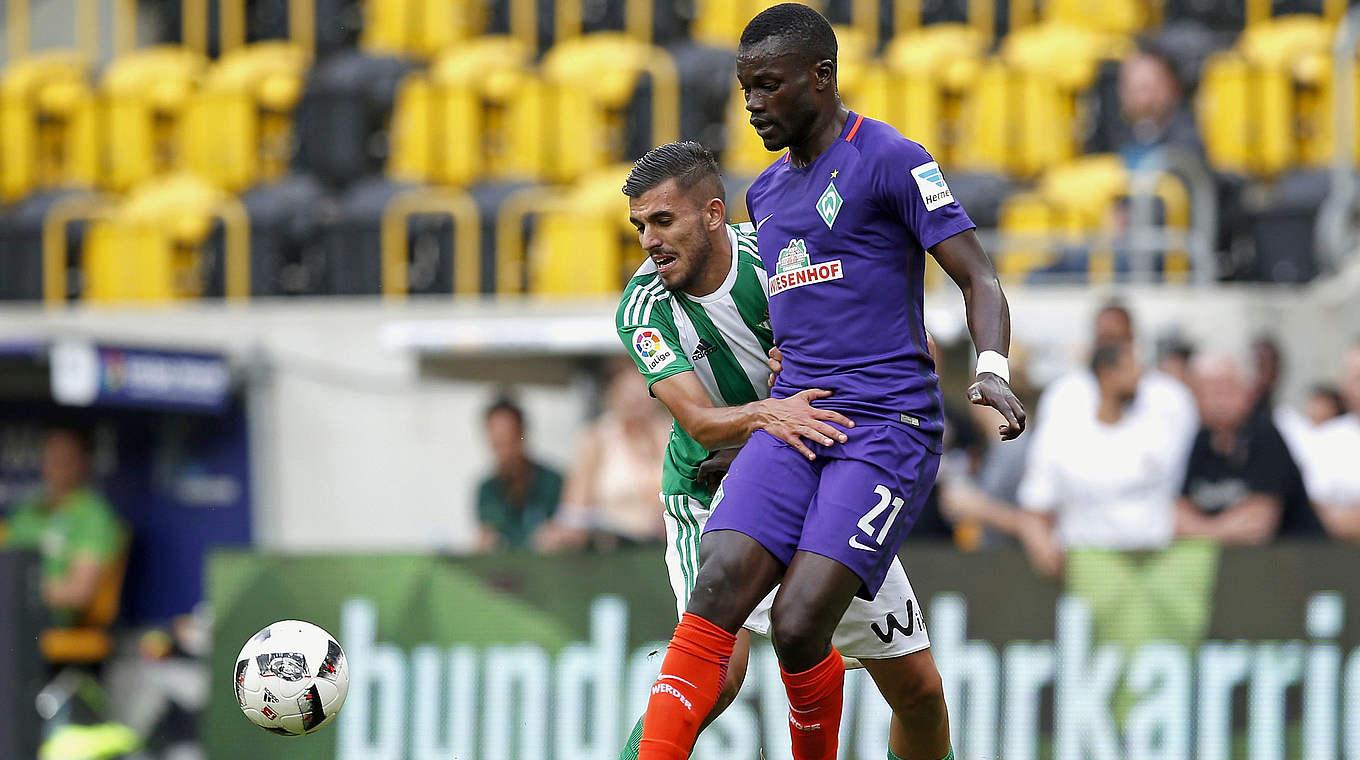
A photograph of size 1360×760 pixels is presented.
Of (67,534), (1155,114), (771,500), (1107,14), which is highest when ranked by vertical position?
(1107,14)

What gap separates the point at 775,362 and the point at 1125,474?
3.57m

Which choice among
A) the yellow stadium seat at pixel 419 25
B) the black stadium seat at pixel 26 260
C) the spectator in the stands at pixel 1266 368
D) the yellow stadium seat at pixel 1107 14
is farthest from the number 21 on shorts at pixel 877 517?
the yellow stadium seat at pixel 419 25

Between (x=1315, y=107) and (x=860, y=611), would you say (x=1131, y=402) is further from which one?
(x=1315, y=107)

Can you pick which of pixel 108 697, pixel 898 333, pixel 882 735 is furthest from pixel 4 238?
pixel 898 333

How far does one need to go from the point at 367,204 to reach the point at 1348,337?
7.55 m

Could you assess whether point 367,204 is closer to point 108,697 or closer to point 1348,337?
point 108,697

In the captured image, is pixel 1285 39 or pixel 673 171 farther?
pixel 1285 39

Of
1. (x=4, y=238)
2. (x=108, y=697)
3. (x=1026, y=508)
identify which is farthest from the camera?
(x=4, y=238)

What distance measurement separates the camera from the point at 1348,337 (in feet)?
37.0

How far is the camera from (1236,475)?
8398mm

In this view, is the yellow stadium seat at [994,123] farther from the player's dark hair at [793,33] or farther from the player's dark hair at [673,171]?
the player's dark hair at [793,33]

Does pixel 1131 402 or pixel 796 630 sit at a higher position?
pixel 1131 402

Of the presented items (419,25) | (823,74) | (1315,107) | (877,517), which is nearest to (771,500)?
(877,517)

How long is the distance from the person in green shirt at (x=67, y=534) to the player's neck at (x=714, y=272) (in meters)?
7.59
